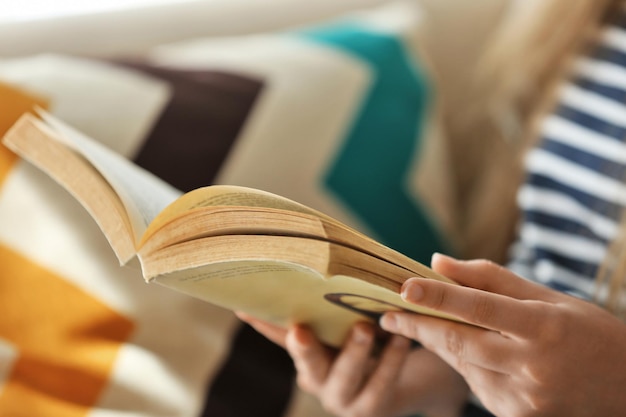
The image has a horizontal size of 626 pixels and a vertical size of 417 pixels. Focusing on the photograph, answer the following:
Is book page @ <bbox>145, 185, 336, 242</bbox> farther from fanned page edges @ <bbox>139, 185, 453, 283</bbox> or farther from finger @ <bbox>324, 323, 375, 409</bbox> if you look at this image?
finger @ <bbox>324, 323, 375, 409</bbox>

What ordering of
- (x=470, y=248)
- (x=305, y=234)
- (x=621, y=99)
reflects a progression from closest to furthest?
(x=305, y=234)
(x=621, y=99)
(x=470, y=248)

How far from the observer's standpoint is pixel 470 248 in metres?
0.86

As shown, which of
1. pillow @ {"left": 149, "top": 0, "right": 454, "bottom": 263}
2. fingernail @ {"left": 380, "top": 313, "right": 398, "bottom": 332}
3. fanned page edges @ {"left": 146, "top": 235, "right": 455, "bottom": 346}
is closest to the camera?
fanned page edges @ {"left": 146, "top": 235, "right": 455, "bottom": 346}

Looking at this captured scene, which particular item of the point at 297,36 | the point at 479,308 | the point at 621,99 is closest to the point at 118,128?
the point at 297,36

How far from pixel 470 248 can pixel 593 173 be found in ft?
0.60

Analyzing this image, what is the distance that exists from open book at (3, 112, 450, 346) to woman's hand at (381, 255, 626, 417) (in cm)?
3

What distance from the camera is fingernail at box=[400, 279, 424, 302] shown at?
1.24 ft

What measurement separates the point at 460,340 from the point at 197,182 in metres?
0.31

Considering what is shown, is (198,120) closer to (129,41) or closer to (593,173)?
(129,41)

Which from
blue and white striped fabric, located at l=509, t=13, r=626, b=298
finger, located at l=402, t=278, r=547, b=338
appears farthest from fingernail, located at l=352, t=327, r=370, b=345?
blue and white striped fabric, located at l=509, t=13, r=626, b=298

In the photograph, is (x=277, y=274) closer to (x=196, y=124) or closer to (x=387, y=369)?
(x=387, y=369)

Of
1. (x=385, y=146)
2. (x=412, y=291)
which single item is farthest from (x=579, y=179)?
(x=412, y=291)

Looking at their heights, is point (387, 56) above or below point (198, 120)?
above

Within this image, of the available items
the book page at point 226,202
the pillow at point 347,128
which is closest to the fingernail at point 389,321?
the book page at point 226,202
